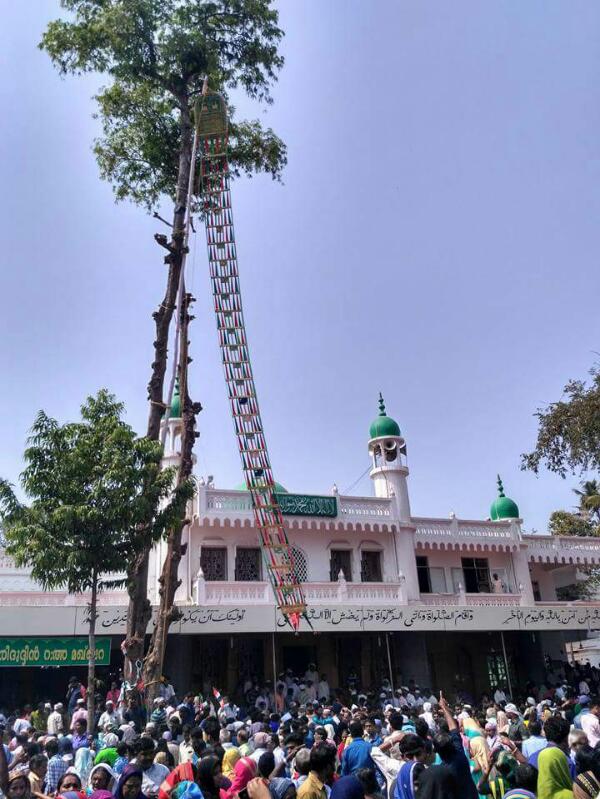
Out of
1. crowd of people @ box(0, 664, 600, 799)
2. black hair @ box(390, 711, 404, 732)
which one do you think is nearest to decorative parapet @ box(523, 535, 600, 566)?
crowd of people @ box(0, 664, 600, 799)

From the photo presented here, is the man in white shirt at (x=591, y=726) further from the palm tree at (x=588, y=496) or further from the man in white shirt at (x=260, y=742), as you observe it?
the palm tree at (x=588, y=496)

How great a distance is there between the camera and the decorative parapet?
94.6 feet

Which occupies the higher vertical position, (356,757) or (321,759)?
(321,759)

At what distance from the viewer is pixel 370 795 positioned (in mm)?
5270

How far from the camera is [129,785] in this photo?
535 cm

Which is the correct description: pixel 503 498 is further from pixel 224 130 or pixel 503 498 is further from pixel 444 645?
pixel 224 130

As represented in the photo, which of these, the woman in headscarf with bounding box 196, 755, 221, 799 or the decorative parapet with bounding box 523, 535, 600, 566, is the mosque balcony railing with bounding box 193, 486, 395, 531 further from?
the woman in headscarf with bounding box 196, 755, 221, 799

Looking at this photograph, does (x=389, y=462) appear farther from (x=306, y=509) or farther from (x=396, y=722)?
(x=396, y=722)

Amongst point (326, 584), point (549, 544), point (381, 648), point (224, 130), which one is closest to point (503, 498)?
point (549, 544)

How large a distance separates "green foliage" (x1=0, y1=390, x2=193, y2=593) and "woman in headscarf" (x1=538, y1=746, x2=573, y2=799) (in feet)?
29.9

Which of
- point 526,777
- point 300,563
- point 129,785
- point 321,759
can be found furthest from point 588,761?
point 300,563

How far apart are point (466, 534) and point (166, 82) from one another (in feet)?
62.8

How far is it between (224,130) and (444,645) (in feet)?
65.6

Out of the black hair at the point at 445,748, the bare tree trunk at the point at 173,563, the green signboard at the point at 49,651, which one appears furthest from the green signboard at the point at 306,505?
the black hair at the point at 445,748
